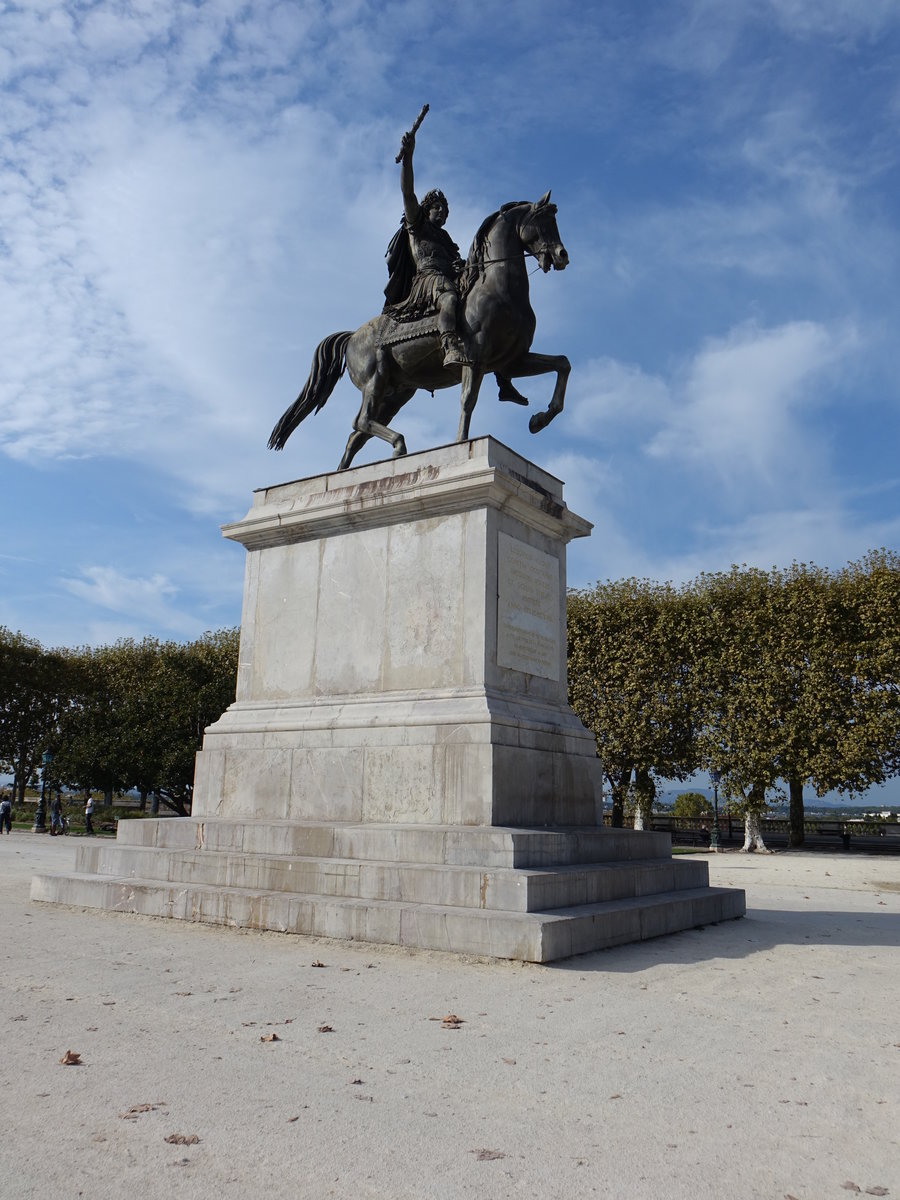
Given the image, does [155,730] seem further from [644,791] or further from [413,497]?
[413,497]

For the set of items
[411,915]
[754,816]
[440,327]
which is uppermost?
[440,327]

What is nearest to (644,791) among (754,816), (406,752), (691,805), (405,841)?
(754,816)

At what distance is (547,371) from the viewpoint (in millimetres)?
12688

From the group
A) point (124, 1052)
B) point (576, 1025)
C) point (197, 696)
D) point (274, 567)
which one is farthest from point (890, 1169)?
point (197, 696)

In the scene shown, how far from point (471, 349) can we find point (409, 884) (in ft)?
21.7

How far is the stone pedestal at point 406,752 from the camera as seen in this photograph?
8602mm

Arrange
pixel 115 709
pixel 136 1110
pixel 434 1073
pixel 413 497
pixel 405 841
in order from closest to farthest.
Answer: pixel 136 1110, pixel 434 1073, pixel 405 841, pixel 413 497, pixel 115 709

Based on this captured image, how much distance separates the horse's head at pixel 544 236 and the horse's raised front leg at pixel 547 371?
1.15m

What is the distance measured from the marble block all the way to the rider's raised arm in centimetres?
349

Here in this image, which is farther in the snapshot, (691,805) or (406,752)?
(691,805)

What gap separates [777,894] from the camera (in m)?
16.3

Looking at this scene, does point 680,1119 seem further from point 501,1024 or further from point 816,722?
point 816,722

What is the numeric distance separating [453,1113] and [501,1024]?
5.10 ft

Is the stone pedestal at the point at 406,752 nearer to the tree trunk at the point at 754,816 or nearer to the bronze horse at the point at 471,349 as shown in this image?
the bronze horse at the point at 471,349
